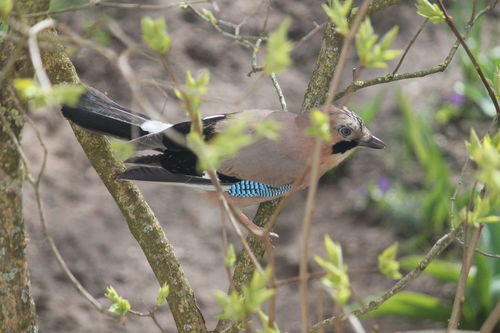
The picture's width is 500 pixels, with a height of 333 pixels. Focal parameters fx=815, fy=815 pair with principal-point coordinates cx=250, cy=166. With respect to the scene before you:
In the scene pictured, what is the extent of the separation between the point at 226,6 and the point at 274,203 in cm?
372

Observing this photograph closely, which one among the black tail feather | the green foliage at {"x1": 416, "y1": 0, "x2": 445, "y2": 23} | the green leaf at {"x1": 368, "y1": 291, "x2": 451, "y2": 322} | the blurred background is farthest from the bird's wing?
the green leaf at {"x1": 368, "y1": 291, "x2": 451, "y2": 322}

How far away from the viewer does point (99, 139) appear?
81.9 inches

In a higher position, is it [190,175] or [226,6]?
[190,175]

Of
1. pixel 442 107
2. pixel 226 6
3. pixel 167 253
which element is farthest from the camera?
pixel 226 6

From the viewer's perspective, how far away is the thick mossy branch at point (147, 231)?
6.59 ft

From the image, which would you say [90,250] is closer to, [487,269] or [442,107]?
[487,269]

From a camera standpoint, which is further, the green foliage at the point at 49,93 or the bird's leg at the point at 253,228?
the bird's leg at the point at 253,228

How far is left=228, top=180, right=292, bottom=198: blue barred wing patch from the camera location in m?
2.42

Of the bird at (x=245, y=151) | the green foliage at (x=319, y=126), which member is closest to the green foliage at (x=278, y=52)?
the green foliage at (x=319, y=126)

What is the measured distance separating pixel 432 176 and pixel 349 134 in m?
1.65

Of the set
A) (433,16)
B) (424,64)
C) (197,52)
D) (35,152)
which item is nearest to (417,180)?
(424,64)

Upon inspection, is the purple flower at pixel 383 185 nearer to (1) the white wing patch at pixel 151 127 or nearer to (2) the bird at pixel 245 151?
(2) the bird at pixel 245 151

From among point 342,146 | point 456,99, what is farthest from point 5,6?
point 456,99

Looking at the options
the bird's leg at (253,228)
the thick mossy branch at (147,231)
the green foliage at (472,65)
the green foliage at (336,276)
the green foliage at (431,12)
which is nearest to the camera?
the green foliage at (336,276)
